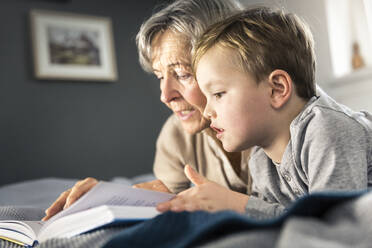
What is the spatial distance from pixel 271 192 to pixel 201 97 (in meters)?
0.42

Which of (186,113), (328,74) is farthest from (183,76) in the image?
(328,74)

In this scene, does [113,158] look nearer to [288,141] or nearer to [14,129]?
[14,129]

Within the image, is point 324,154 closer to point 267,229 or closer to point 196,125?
point 267,229

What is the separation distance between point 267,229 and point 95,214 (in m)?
0.36

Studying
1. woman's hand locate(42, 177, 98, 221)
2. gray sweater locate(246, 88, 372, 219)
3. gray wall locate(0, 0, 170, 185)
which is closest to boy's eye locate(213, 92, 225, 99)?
gray sweater locate(246, 88, 372, 219)

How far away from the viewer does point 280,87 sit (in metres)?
1.05

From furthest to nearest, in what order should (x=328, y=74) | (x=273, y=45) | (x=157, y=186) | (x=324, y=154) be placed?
1. (x=328, y=74)
2. (x=157, y=186)
3. (x=273, y=45)
4. (x=324, y=154)

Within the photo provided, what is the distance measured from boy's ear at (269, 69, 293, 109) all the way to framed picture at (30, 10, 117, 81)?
2.61 metres

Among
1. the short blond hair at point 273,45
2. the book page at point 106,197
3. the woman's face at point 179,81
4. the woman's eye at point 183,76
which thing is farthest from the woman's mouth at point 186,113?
the book page at point 106,197

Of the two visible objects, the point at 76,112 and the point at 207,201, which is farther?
the point at 76,112

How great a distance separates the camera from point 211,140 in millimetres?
1518

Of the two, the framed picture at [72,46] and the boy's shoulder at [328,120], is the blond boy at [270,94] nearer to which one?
the boy's shoulder at [328,120]

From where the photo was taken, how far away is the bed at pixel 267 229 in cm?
48

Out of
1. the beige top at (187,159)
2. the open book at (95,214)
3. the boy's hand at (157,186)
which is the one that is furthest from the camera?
the boy's hand at (157,186)
